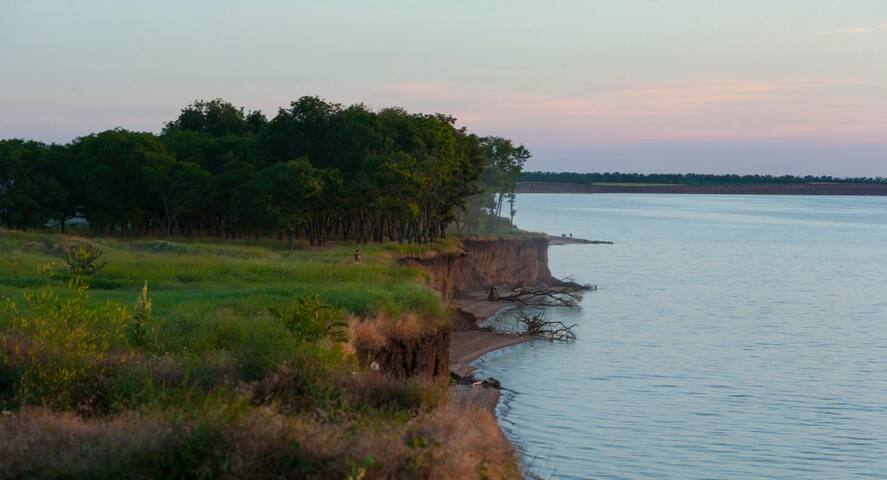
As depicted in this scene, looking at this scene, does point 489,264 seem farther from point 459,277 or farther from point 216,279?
point 216,279

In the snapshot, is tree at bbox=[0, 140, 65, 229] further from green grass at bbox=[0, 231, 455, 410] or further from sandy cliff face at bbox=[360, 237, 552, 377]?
sandy cliff face at bbox=[360, 237, 552, 377]

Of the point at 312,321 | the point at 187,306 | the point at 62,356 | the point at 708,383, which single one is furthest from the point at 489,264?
the point at 62,356

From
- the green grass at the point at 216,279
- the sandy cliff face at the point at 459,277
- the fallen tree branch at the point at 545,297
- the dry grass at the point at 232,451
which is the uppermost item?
the dry grass at the point at 232,451

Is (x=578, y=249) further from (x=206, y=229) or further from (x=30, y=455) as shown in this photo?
(x=30, y=455)

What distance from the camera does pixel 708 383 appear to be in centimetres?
4256

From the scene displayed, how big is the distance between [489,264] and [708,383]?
41.7 meters

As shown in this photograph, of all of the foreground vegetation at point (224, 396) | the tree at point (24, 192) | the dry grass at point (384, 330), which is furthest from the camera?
the tree at point (24, 192)

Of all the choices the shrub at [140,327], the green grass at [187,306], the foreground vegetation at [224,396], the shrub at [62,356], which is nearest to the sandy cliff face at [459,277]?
the foreground vegetation at [224,396]

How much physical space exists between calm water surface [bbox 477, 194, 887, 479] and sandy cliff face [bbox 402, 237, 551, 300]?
15.4 feet

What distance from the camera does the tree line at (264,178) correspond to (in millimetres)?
65562

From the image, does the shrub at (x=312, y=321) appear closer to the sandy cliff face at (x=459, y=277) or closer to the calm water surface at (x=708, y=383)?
the sandy cliff face at (x=459, y=277)

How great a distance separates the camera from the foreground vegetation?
519 inches

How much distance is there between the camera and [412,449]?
44.0 ft

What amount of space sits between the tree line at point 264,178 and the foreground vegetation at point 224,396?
35754 mm
